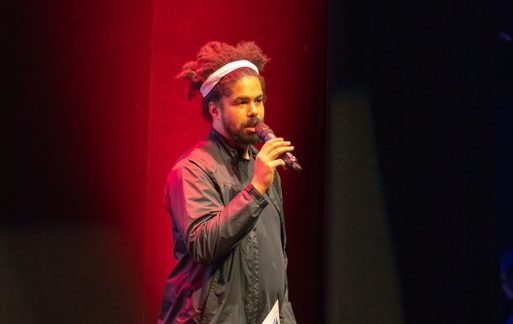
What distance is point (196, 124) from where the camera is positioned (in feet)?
8.97

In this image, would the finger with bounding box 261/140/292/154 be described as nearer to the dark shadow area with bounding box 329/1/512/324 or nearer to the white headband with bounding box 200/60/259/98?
the white headband with bounding box 200/60/259/98

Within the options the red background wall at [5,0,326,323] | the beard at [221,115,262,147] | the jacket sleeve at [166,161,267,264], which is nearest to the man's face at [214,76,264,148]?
the beard at [221,115,262,147]

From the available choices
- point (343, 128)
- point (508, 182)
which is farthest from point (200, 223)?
point (508, 182)

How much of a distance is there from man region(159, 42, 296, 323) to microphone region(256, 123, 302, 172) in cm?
2

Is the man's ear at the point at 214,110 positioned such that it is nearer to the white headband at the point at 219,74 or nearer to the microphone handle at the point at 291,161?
the white headband at the point at 219,74

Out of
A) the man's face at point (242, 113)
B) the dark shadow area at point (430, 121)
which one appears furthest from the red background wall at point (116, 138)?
the man's face at point (242, 113)

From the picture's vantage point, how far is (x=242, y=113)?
2.06 metres

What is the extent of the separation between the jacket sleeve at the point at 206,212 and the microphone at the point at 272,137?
0.11 m

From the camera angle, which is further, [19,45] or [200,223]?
[19,45]

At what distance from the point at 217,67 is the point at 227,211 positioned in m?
0.53

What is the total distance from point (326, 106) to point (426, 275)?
0.71 m

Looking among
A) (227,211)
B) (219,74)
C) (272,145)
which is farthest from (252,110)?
(227,211)

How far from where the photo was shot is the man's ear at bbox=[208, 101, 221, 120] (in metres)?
2.11

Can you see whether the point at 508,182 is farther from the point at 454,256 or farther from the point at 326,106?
the point at 326,106
